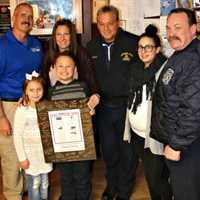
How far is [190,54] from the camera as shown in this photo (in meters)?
1.82

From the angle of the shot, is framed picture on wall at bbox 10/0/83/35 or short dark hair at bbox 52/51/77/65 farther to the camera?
framed picture on wall at bbox 10/0/83/35

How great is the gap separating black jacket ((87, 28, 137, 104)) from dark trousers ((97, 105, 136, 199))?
0.39 ft

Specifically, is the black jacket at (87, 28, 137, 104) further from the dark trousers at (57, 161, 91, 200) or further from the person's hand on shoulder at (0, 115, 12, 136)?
the person's hand on shoulder at (0, 115, 12, 136)

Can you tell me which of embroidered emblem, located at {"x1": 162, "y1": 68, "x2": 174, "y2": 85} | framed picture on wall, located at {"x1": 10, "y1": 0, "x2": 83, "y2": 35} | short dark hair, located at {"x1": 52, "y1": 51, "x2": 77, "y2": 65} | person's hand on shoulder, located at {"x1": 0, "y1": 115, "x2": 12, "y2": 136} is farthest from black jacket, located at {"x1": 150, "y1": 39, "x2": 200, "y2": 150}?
framed picture on wall, located at {"x1": 10, "y1": 0, "x2": 83, "y2": 35}

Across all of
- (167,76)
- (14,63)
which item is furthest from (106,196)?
(167,76)

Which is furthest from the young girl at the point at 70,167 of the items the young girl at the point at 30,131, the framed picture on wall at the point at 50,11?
the framed picture on wall at the point at 50,11

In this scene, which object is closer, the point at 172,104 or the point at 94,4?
the point at 172,104

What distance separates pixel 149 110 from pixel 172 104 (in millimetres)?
393

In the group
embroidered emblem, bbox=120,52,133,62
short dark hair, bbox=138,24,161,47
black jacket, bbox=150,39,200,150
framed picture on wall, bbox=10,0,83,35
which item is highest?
framed picture on wall, bbox=10,0,83,35

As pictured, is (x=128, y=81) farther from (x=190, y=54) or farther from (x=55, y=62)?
(x=190, y=54)

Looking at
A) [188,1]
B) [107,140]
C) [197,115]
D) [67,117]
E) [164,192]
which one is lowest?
[164,192]

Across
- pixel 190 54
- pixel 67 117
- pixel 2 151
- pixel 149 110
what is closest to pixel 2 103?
pixel 2 151

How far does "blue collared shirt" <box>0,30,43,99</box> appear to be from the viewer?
2.62 metres

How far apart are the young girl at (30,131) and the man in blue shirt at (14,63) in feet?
0.62
